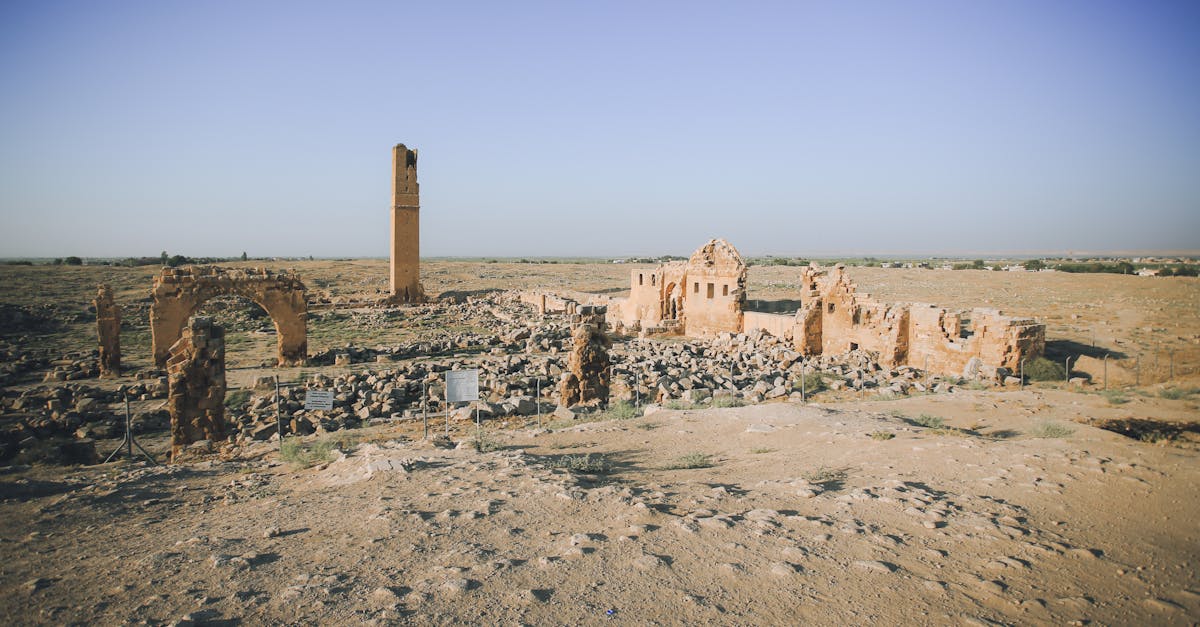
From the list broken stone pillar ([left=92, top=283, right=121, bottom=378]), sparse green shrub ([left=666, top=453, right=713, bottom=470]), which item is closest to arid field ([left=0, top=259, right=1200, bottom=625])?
sparse green shrub ([left=666, top=453, right=713, bottom=470])

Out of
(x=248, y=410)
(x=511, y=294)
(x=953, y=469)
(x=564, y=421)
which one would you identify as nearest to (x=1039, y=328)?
(x=953, y=469)

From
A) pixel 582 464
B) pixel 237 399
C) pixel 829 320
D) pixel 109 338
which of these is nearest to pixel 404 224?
pixel 109 338

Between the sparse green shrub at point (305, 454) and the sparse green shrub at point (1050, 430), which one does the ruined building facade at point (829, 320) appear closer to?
the sparse green shrub at point (1050, 430)

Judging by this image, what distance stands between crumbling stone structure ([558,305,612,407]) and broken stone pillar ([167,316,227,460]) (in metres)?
6.58

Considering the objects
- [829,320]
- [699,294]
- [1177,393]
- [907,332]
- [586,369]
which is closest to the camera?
[1177,393]

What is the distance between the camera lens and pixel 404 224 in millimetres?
35000

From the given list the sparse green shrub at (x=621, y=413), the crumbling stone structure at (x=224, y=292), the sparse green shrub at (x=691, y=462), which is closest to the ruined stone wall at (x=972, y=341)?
the sparse green shrub at (x=621, y=413)

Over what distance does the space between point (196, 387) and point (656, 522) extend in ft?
31.9

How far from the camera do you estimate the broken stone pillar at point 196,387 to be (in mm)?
10711

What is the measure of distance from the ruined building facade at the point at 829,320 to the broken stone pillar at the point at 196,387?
657 inches

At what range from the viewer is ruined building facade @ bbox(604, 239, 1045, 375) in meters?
15.5

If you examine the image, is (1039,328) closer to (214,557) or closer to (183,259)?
(214,557)

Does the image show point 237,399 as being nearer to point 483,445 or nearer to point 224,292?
point 224,292

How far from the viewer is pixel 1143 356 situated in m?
18.3
